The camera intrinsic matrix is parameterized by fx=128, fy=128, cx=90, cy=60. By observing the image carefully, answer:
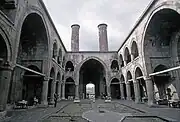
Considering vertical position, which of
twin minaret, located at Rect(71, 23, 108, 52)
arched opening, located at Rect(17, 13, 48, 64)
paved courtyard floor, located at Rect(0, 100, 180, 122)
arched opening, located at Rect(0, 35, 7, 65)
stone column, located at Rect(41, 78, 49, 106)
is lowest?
paved courtyard floor, located at Rect(0, 100, 180, 122)

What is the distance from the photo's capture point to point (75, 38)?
2762 cm

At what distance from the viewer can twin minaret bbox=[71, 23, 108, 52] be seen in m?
27.2

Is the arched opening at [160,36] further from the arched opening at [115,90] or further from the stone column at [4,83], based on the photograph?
the arched opening at [115,90]

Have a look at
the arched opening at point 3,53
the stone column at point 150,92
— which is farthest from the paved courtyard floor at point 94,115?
the arched opening at point 3,53

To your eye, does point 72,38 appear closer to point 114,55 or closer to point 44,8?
point 114,55

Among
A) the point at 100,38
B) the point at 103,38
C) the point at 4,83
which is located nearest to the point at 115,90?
the point at 103,38

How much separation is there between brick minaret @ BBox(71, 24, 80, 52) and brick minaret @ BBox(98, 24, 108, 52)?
4.99m

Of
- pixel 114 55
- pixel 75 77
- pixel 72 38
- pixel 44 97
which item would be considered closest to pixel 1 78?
pixel 44 97

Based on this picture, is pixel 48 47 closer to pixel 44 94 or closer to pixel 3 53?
pixel 44 94

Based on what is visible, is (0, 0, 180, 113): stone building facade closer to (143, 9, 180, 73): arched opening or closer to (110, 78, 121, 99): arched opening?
(143, 9, 180, 73): arched opening

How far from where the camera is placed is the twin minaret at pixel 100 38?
2720cm

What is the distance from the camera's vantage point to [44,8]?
11.5 meters

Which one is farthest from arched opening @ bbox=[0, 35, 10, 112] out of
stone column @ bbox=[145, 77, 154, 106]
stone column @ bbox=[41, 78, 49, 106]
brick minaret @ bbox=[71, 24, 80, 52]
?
brick minaret @ bbox=[71, 24, 80, 52]

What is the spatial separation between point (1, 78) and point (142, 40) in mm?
11478
